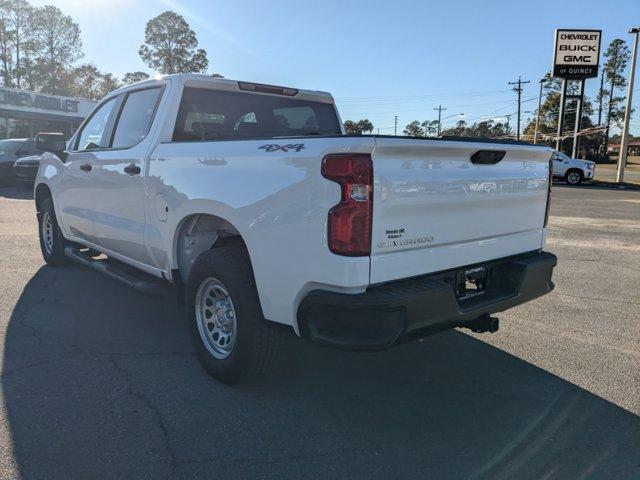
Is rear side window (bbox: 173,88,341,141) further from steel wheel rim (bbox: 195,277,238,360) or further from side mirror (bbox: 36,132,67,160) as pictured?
side mirror (bbox: 36,132,67,160)

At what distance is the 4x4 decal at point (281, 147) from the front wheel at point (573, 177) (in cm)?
2572

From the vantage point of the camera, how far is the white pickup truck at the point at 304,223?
2.71 m

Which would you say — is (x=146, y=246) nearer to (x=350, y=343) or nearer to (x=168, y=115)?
(x=168, y=115)

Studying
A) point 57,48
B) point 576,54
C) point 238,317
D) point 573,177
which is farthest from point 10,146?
point 57,48

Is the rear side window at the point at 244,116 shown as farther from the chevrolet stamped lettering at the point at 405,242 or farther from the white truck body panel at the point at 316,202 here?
the chevrolet stamped lettering at the point at 405,242

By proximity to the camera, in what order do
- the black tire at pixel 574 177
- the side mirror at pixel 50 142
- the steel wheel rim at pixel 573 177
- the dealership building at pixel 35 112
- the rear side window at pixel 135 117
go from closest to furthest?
the rear side window at pixel 135 117 → the side mirror at pixel 50 142 → the black tire at pixel 574 177 → the steel wheel rim at pixel 573 177 → the dealership building at pixel 35 112

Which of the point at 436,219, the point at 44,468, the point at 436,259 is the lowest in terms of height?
the point at 44,468

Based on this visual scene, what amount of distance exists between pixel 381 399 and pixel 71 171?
13.2ft

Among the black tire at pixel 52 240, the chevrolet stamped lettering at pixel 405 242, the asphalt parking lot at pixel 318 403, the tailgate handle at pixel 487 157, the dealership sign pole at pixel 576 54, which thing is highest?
the dealership sign pole at pixel 576 54

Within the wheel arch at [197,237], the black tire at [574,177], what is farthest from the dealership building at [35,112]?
the wheel arch at [197,237]

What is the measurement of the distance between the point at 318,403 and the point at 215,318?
35.5 inches

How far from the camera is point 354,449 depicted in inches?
113

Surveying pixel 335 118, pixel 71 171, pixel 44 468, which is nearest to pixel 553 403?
pixel 44 468

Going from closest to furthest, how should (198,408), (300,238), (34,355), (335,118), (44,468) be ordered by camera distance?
1. (44,468)
2. (300,238)
3. (198,408)
4. (34,355)
5. (335,118)
